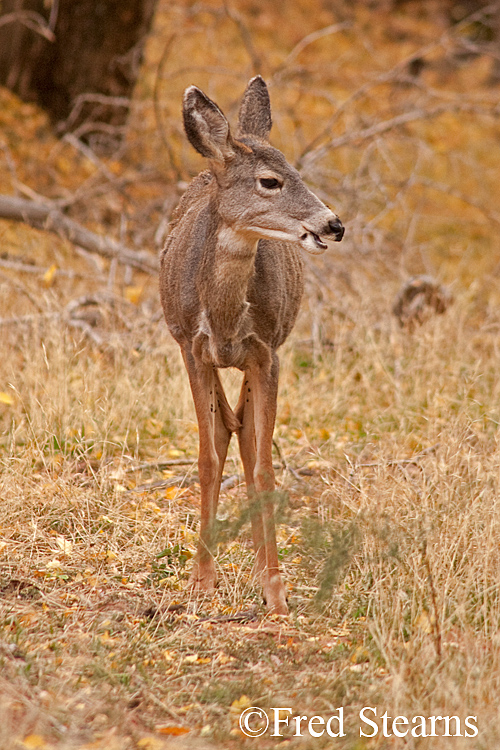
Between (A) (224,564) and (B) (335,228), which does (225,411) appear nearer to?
(A) (224,564)

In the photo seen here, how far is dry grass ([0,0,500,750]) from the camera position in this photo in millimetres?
3389

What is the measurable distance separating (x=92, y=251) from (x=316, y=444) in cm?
367

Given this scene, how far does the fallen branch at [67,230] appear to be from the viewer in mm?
8375

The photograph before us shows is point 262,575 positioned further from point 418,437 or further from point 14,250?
point 14,250

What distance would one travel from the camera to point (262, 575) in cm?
443

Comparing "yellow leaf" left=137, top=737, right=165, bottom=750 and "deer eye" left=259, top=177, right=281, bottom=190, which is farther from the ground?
"deer eye" left=259, top=177, right=281, bottom=190

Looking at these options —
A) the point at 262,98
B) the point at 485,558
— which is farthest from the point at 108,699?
the point at 262,98

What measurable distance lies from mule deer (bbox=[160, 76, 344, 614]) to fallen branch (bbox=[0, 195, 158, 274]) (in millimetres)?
3509

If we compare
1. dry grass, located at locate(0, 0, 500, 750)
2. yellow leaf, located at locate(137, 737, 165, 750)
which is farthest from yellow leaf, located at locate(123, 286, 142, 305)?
yellow leaf, located at locate(137, 737, 165, 750)

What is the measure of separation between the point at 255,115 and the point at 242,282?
1.00 m

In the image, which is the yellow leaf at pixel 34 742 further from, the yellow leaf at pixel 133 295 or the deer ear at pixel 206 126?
the yellow leaf at pixel 133 295

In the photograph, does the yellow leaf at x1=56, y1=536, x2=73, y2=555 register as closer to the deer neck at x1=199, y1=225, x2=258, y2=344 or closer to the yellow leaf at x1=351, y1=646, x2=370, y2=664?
the deer neck at x1=199, y1=225, x2=258, y2=344

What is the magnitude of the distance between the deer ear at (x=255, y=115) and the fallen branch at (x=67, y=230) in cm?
361

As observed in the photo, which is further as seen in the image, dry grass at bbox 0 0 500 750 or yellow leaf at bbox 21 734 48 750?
dry grass at bbox 0 0 500 750
